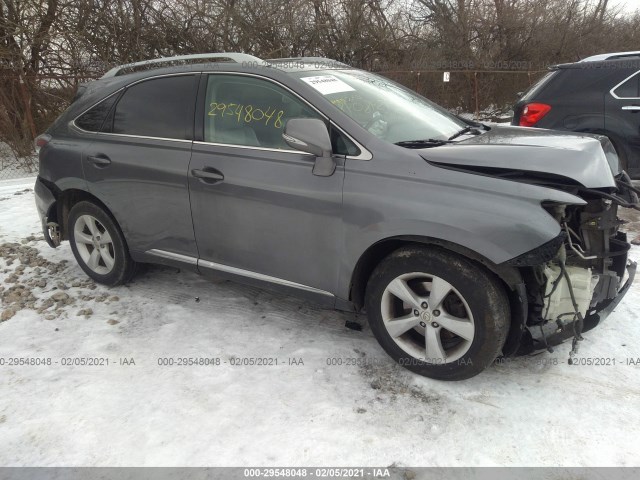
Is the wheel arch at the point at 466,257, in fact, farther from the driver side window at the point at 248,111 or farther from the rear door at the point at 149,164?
the rear door at the point at 149,164

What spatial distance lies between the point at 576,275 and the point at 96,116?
3.55m

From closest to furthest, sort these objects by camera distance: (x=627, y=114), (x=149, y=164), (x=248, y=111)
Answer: (x=248, y=111), (x=149, y=164), (x=627, y=114)

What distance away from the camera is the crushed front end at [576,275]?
2469 millimetres

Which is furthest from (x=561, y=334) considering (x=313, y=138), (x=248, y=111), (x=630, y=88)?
(x=630, y=88)

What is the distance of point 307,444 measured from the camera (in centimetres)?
233

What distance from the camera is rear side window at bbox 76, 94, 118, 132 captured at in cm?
375

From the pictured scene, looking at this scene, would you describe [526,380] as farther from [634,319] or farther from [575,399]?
[634,319]

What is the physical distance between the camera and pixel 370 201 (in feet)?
8.66

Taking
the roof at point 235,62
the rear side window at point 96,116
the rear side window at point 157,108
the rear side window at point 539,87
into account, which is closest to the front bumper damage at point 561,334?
the roof at point 235,62

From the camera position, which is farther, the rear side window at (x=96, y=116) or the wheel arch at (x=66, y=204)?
the wheel arch at (x=66, y=204)

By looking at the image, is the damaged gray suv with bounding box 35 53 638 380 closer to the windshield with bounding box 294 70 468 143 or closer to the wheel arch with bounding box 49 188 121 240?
the windshield with bounding box 294 70 468 143

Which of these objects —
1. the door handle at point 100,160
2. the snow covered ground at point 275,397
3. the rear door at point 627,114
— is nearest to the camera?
the snow covered ground at point 275,397

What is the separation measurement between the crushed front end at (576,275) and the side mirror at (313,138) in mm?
1155

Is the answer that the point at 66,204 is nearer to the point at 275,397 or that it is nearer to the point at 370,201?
the point at 275,397
